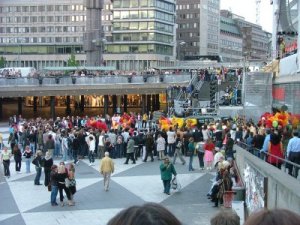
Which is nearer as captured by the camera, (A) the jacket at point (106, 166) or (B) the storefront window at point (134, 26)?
(A) the jacket at point (106, 166)

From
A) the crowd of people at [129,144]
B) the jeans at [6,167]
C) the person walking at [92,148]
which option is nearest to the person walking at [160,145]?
the crowd of people at [129,144]

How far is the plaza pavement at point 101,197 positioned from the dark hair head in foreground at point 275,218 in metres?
10.1

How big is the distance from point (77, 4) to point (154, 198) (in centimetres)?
11233

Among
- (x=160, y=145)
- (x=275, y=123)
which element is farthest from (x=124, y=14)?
(x=275, y=123)

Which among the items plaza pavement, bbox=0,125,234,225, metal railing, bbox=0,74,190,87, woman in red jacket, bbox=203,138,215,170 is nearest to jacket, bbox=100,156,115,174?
plaza pavement, bbox=0,125,234,225

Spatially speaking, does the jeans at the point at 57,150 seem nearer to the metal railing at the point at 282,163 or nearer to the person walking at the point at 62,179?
the person walking at the point at 62,179

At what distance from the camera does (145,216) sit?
2.33 metres

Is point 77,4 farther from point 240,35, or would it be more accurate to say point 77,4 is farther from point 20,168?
point 20,168

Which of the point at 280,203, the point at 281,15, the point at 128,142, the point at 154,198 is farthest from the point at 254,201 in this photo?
the point at 281,15

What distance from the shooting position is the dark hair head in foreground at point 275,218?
7.81 feet

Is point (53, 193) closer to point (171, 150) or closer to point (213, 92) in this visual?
point (171, 150)

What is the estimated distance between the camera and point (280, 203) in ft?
30.4

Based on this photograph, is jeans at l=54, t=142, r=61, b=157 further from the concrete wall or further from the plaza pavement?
the concrete wall

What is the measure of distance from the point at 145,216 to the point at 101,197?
15.2 meters
